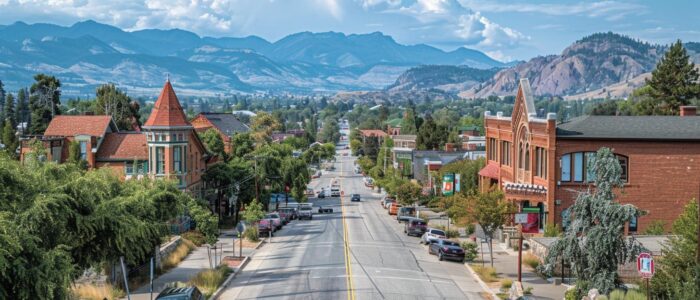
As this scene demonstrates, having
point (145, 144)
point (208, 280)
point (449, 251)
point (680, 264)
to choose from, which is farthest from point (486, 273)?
point (145, 144)

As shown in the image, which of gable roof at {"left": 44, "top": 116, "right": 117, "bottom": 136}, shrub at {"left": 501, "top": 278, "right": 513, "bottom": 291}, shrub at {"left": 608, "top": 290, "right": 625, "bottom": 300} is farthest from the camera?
gable roof at {"left": 44, "top": 116, "right": 117, "bottom": 136}

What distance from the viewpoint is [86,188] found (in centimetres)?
2894

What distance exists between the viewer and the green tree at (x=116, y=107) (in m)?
104

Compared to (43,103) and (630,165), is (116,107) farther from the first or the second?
(630,165)

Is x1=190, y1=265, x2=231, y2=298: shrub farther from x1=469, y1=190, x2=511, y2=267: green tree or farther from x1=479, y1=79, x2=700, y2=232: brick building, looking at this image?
x1=479, y1=79, x2=700, y2=232: brick building

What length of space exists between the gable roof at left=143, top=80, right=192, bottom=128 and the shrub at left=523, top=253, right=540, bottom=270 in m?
28.3

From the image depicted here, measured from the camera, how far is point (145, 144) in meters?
64.5

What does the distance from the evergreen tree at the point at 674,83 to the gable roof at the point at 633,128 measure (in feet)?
136

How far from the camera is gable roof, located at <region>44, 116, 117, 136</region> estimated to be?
67075mm

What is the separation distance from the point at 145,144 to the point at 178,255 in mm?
21324

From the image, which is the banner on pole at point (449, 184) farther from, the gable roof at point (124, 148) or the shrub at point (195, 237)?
the shrub at point (195, 237)

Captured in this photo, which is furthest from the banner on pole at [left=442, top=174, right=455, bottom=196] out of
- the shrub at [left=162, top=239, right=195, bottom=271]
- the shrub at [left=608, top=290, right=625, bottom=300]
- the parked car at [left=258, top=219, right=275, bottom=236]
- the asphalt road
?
the shrub at [left=608, top=290, right=625, bottom=300]

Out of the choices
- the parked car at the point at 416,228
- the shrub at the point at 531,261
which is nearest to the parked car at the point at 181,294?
the shrub at the point at 531,261

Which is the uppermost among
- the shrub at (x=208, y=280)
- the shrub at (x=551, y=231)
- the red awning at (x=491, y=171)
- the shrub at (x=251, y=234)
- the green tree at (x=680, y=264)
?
the red awning at (x=491, y=171)
